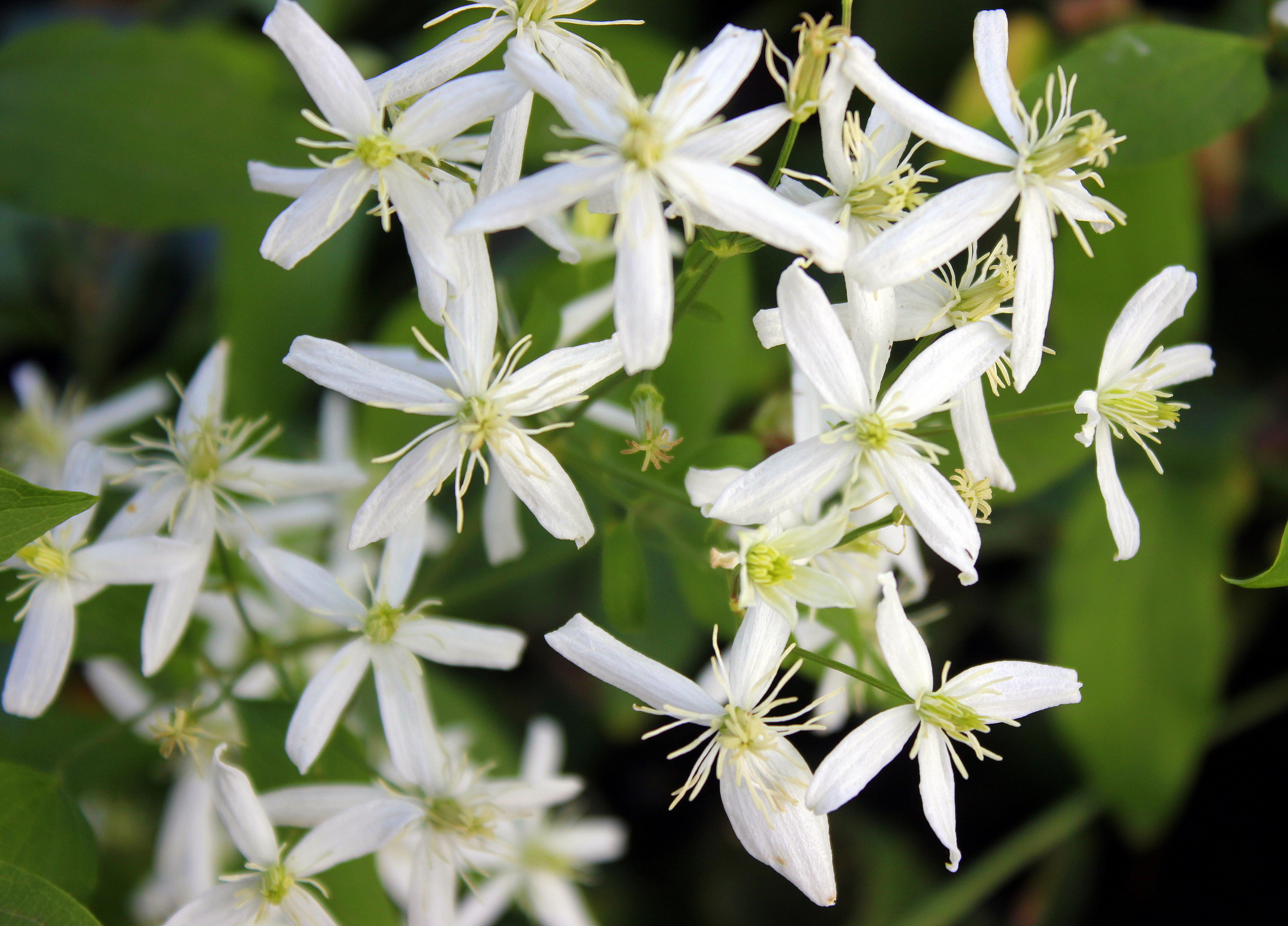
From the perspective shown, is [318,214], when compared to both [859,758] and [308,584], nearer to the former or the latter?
[308,584]

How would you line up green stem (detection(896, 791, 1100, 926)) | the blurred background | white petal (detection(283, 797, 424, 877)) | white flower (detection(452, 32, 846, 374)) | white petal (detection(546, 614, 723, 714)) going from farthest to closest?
1. green stem (detection(896, 791, 1100, 926))
2. the blurred background
3. white petal (detection(283, 797, 424, 877))
4. white petal (detection(546, 614, 723, 714))
5. white flower (detection(452, 32, 846, 374))

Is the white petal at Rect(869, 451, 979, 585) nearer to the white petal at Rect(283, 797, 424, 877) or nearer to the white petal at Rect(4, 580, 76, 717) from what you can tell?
the white petal at Rect(283, 797, 424, 877)

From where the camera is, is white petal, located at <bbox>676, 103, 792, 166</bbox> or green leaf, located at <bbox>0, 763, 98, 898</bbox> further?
green leaf, located at <bbox>0, 763, 98, 898</bbox>

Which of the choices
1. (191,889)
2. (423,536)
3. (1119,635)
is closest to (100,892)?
(191,889)

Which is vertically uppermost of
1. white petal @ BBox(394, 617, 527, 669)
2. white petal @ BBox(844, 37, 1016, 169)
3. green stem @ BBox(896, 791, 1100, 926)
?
white petal @ BBox(844, 37, 1016, 169)

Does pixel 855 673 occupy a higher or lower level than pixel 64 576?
lower

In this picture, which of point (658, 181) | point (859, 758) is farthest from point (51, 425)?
point (859, 758)

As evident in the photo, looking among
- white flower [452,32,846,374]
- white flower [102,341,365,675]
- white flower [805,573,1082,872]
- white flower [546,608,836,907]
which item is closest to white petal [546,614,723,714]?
white flower [546,608,836,907]
